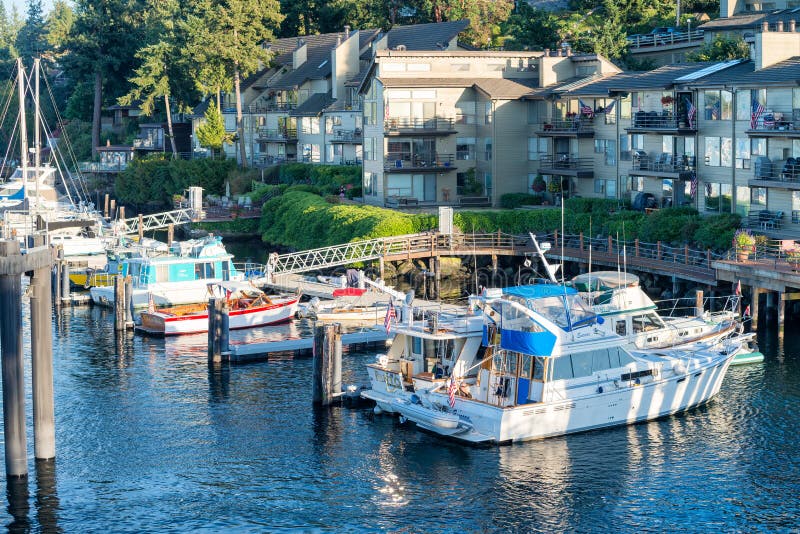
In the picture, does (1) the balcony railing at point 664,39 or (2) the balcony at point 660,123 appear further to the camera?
(1) the balcony railing at point 664,39

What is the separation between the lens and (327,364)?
154ft

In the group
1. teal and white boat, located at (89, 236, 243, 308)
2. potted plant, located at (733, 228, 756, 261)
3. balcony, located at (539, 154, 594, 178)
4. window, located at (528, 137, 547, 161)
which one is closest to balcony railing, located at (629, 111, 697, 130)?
balcony, located at (539, 154, 594, 178)

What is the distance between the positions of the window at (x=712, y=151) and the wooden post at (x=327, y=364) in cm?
3354

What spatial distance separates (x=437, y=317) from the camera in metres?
45.8

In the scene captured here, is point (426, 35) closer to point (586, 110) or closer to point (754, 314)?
point (586, 110)

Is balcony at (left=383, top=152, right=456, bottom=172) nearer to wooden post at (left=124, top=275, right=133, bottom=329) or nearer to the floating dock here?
wooden post at (left=124, top=275, right=133, bottom=329)

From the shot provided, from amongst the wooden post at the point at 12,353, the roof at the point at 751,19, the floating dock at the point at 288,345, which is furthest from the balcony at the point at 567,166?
the wooden post at the point at 12,353

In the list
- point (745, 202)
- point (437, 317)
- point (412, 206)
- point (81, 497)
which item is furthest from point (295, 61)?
point (81, 497)

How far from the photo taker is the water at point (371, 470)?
120 feet

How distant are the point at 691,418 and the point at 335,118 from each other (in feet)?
221

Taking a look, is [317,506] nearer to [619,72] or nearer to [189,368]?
[189,368]

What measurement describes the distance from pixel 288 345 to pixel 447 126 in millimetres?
37294

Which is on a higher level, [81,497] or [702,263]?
[702,263]

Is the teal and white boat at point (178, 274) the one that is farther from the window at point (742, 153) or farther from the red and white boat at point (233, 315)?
the window at point (742, 153)
